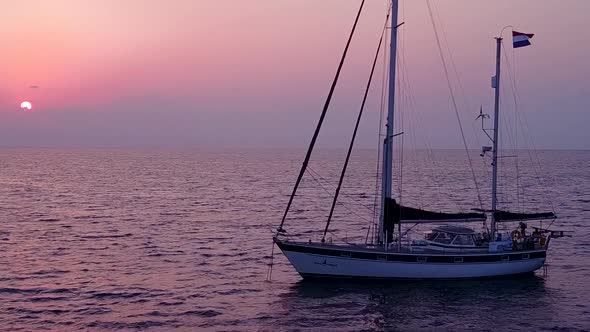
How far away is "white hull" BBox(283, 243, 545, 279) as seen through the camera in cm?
3319

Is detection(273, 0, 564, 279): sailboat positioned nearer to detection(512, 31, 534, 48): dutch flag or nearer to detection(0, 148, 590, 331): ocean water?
detection(0, 148, 590, 331): ocean water

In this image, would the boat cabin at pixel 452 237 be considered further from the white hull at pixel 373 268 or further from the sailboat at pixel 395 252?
the white hull at pixel 373 268

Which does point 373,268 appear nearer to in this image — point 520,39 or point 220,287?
point 220,287

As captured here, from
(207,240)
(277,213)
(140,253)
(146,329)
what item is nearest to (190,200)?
(277,213)

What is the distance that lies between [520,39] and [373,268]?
17.0 metres

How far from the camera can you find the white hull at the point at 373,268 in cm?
3319

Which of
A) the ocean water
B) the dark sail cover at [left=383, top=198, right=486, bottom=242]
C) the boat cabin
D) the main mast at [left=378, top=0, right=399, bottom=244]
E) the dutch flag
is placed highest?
the dutch flag

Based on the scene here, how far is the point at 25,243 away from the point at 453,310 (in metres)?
33.1

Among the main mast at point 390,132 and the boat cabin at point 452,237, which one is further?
the boat cabin at point 452,237

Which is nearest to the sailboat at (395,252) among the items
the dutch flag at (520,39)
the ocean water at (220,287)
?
the ocean water at (220,287)

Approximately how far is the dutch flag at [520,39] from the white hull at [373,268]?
13661mm

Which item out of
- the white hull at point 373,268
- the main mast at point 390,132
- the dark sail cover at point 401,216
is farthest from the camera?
the dark sail cover at point 401,216

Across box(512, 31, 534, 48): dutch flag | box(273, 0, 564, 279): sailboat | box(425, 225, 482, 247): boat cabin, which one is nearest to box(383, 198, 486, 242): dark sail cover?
box(273, 0, 564, 279): sailboat

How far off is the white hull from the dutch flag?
44.8 feet
